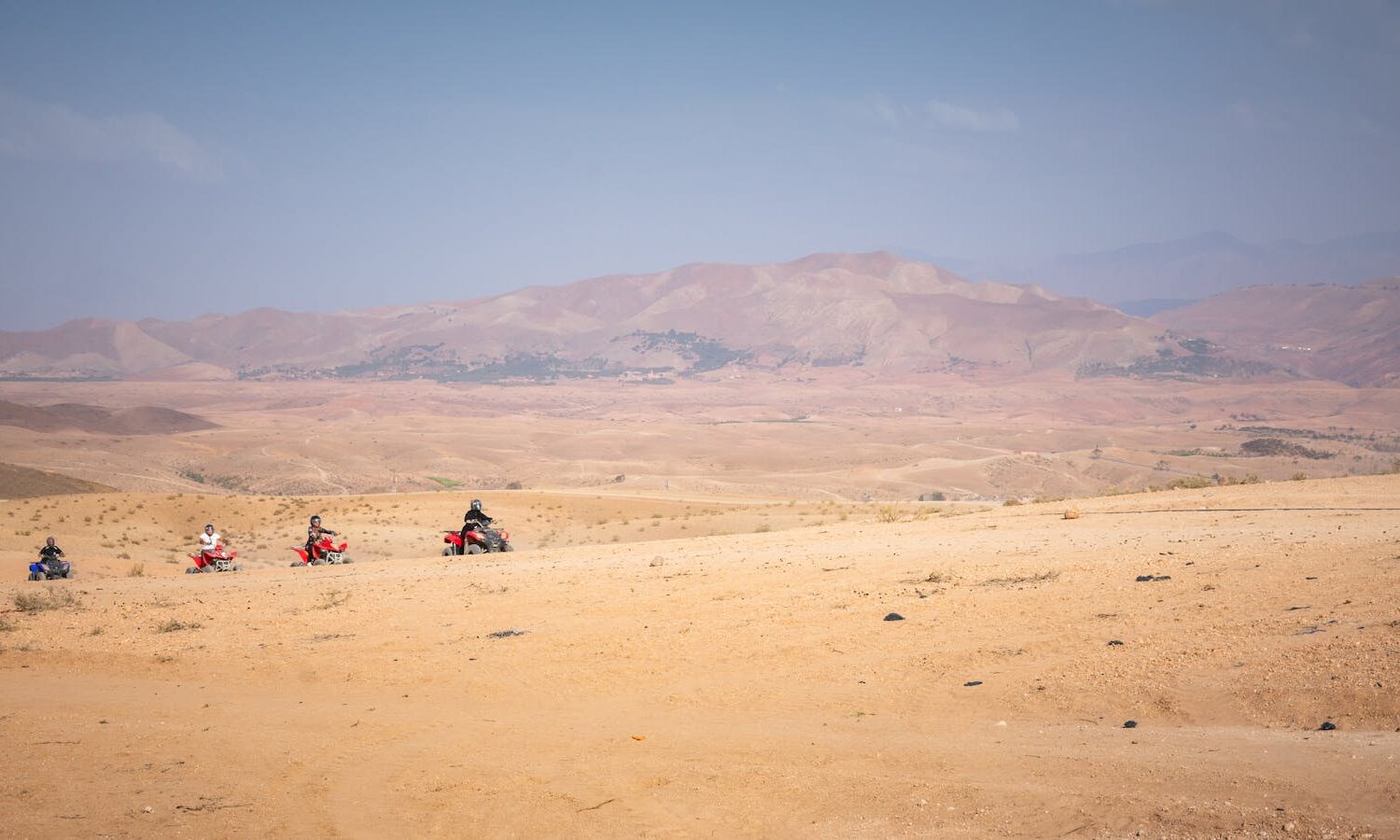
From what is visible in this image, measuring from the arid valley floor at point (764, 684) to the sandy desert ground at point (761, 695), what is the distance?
4cm

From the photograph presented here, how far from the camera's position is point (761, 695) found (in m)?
9.93

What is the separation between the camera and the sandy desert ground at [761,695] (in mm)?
7094

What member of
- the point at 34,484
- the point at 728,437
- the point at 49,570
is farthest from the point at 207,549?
the point at 728,437

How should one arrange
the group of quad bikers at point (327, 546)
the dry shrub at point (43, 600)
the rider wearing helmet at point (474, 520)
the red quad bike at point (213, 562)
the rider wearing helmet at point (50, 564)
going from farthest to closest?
1. the rider wearing helmet at point (474, 520)
2. the group of quad bikers at point (327, 546)
3. the red quad bike at point (213, 562)
4. the rider wearing helmet at point (50, 564)
5. the dry shrub at point (43, 600)

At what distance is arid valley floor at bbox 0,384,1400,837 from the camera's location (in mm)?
7133

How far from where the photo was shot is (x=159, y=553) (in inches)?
1114

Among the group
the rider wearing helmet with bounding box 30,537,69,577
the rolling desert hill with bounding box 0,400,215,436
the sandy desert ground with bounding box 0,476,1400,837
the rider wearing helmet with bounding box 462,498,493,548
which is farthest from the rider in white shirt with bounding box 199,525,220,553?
the rolling desert hill with bounding box 0,400,215,436

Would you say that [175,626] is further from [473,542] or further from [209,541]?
[473,542]

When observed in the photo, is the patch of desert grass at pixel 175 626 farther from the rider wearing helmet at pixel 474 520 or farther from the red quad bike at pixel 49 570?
the rider wearing helmet at pixel 474 520

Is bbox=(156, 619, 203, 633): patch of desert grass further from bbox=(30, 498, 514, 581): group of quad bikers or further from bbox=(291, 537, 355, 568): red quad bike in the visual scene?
bbox=(291, 537, 355, 568): red quad bike

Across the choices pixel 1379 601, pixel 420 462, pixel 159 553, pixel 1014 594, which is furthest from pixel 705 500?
pixel 420 462

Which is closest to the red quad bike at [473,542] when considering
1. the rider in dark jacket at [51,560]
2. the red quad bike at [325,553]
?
the red quad bike at [325,553]

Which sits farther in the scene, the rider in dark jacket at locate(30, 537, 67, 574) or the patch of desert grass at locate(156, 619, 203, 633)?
the rider in dark jacket at locate(30, 537, 67, 574)

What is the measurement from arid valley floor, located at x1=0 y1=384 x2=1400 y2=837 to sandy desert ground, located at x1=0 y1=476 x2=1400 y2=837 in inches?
1.5
